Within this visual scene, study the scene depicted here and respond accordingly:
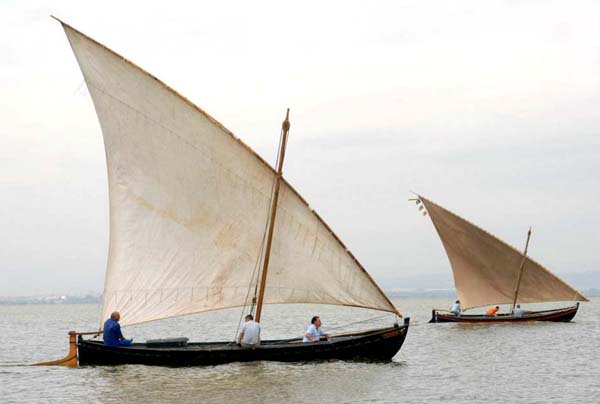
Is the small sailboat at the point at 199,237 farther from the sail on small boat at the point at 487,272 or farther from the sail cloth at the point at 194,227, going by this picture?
the sail on small boat at the point at 487,272

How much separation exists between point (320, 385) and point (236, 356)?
331cm

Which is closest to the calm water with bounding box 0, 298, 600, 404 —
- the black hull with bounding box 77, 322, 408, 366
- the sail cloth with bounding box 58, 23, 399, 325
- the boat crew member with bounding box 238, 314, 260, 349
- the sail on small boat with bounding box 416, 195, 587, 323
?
the black hull with bounding box 77, 322, 408, 366

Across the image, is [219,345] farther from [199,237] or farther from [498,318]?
[498,318]

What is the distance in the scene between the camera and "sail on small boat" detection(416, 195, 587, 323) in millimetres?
53531

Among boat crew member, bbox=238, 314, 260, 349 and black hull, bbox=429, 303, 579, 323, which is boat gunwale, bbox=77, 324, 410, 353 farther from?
black hull, bbox=429, 303, 579, 323

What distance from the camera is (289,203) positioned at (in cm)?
2897

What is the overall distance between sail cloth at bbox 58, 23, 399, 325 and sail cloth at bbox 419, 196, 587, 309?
23830 millimetres

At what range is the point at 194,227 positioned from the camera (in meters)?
29.5

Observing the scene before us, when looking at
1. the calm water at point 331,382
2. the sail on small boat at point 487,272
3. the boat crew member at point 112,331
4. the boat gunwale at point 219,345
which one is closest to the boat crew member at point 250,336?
the boat gunwale at point 219,345

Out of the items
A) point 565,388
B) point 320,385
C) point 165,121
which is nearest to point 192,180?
point 165,121

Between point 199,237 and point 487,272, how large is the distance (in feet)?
100.0

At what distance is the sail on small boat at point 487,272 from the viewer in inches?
2108

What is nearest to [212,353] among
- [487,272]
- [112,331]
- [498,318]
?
[112,331]

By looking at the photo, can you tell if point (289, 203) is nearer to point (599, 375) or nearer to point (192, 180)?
point (192, 180)
